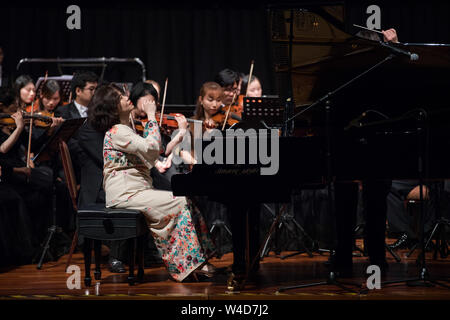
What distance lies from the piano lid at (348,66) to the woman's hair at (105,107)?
1.06 m

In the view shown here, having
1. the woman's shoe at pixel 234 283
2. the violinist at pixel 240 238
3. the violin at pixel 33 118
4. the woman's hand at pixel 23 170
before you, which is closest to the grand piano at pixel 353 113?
the violinist at pixel 240 238

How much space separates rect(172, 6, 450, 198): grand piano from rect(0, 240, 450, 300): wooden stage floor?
53 cm

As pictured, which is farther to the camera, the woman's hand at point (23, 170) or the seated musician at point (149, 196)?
the woman's hand at point (23, 170)

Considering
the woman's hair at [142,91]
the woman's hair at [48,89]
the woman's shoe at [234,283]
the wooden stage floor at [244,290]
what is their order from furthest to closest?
the woman's hair at [48,89] → the woman's hair at [142,91] → the woman's shoe at [234,283] → the wooden stage floor at [244,290]

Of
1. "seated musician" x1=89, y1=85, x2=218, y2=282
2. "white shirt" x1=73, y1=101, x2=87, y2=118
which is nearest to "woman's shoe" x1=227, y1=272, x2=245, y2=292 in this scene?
"seated musician" x1=89, y1=85, x2=218, y2=282

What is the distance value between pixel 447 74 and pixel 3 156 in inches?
130

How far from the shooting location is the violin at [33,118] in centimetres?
445

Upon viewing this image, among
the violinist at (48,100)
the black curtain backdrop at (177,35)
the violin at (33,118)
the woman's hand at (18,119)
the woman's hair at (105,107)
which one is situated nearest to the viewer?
the woman's hair at (105,107)

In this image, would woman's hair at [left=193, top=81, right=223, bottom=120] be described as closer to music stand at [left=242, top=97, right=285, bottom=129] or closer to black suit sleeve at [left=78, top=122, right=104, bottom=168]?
music stand at [left=242, top=97, right=285, bottom=129]

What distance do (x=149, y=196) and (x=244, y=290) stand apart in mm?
872

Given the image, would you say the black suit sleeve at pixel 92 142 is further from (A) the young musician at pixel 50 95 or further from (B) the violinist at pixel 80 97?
(A) the young musician at pixel 50 95

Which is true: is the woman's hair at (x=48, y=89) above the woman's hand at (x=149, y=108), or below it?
above

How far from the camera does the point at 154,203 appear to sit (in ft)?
11.4
